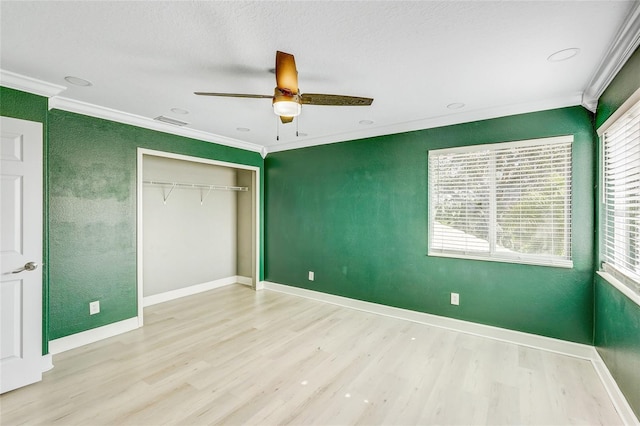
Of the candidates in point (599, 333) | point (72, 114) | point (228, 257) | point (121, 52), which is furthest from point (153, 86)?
point (599, 333)

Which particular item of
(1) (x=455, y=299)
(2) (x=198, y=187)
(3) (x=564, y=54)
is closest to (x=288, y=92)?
(3) (x=564, y=54)

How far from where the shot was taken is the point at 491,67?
7.63 ft

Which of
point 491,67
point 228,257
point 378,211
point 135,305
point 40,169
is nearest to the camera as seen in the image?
point 491,67

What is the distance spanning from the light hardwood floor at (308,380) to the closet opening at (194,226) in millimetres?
1154

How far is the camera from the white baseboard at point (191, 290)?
4449 millimetres

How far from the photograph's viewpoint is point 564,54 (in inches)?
82.9

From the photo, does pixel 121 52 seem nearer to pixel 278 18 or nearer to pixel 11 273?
pixel 278 18

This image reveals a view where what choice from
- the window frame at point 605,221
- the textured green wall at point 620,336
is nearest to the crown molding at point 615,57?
the window frame at point 605,221

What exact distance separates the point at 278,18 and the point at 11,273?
2840mm

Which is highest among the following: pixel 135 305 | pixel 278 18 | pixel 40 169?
pixel 278 18

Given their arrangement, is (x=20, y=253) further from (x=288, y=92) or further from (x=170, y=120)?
(x=288, y=92)

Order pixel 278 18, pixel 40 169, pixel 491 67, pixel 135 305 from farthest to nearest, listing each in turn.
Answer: pixel 135 305, pixel 40 169, pixel 491 67, pixel 278 18

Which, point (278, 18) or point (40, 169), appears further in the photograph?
point (40, 169)

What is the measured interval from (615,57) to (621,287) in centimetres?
161
